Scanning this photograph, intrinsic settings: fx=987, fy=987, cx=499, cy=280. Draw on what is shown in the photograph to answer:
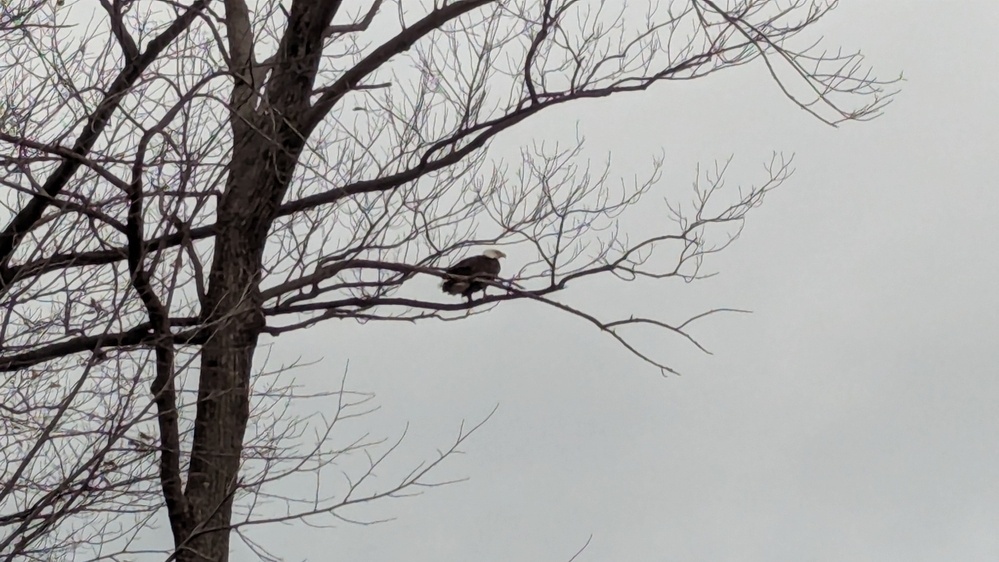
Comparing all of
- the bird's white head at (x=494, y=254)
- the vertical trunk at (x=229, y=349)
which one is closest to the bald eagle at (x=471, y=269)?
the bird's white head at (x=494, y=254)

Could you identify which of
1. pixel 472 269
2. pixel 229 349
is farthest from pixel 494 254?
pixel 229 349

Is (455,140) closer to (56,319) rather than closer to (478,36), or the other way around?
(478,36)

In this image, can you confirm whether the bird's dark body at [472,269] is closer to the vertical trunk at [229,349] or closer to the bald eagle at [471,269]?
the bald eagle at [471,269]

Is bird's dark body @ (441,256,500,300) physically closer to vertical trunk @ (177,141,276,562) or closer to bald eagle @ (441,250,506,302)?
bald eagle @ (441,250,506,302)

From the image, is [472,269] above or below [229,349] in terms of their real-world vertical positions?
above

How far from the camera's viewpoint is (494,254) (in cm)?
691

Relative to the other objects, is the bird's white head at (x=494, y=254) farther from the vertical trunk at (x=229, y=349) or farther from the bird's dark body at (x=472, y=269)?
the vertical trunk at (x=229, y=349)

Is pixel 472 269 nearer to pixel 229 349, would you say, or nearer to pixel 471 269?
pixel 471 269

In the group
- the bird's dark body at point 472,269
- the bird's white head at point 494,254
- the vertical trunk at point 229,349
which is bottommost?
the vertical trunk at point 229,349

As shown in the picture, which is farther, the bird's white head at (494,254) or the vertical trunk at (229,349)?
the bird's white head at (494,254)

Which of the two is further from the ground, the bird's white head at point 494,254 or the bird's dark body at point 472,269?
the bird's white head at point 494,254

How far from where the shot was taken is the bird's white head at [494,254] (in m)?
6.79

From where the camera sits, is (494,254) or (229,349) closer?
(229,349)

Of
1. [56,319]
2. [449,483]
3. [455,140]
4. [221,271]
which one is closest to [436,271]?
[455,140]
